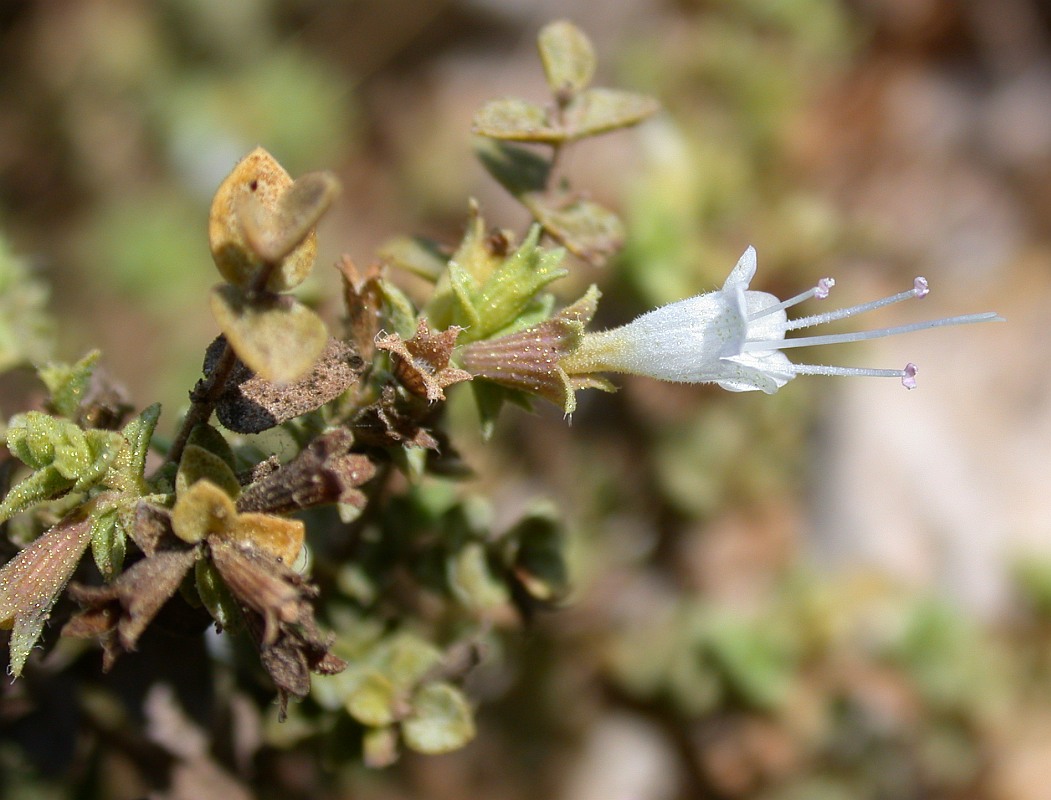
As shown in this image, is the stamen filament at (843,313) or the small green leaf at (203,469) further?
the stamen filament at (843,313)

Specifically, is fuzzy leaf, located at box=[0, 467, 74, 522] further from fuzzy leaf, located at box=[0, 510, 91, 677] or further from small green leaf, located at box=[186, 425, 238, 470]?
small green leaf, located at box=[186, 425, 238, 470]

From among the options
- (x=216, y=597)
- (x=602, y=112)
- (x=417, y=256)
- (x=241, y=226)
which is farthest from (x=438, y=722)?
(x=602, y=112)

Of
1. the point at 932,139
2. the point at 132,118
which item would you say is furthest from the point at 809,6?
the point at 132,118

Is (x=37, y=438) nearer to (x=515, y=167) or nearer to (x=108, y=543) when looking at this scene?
(x=108, y=543)

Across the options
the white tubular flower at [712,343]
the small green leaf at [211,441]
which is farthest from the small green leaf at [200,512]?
the white tubular flower at [712,343]

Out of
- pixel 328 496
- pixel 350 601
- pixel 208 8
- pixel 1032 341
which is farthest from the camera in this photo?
pixel 208 8

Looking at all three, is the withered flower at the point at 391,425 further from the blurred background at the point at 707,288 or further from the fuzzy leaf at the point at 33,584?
the blurred background at the point at 707,288

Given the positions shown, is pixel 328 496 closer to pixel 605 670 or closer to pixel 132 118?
pixel 605 670
